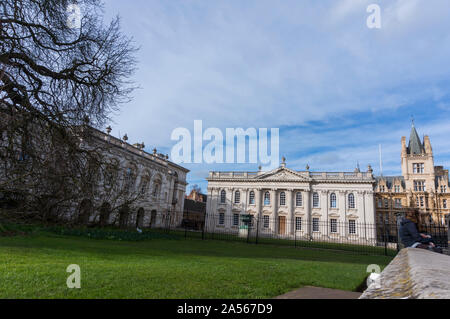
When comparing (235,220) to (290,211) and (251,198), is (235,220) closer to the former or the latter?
(251,198)

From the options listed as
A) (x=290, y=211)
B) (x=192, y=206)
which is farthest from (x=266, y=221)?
(x=192, y=206)

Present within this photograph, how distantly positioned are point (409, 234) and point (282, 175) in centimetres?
3979

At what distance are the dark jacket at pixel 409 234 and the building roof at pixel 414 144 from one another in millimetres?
64579

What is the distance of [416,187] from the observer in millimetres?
55562

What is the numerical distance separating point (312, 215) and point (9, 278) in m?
43.6

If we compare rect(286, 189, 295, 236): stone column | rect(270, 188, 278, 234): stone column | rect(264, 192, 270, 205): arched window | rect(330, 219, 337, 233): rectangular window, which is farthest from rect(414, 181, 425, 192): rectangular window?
rect(264, 192, 270, 205): arched window

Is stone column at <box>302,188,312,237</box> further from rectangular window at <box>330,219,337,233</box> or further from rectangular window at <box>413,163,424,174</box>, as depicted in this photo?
rectangular window at <box>413,163,424,174</box>

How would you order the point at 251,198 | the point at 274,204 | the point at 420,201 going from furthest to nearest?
the point at 420,201, the point at 251,198, the point at 274,204

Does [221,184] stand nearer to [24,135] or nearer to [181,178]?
[181,178]

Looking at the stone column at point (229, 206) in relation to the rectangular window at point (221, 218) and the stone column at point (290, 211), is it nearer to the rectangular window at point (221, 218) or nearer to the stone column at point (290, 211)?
the rectangular window at point (221, 218)

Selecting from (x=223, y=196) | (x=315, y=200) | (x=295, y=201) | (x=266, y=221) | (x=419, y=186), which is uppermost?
(x=419, y=186)

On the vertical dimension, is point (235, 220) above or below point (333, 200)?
below

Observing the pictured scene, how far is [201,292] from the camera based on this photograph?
14.4 ft

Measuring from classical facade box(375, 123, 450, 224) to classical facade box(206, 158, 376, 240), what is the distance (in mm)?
15428
